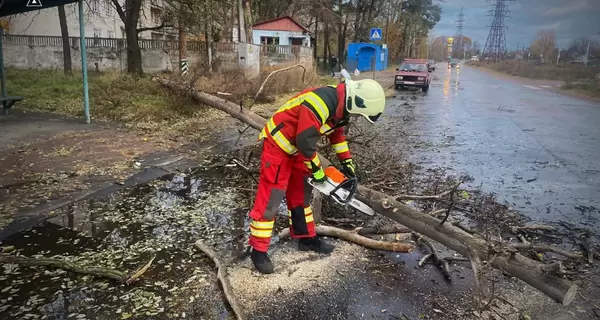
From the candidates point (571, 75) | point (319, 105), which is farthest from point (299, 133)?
point (571, 75)

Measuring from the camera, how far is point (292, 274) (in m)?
3.57

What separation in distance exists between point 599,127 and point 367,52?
23.6 m

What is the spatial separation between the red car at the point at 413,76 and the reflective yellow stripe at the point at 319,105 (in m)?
20.0

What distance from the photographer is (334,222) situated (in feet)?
15.3

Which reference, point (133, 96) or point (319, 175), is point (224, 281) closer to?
point (319, 175)

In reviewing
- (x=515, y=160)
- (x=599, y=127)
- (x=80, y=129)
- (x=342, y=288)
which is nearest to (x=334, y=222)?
(x=342, y=288)

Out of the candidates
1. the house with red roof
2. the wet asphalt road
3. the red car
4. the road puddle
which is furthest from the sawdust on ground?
the house with red roof

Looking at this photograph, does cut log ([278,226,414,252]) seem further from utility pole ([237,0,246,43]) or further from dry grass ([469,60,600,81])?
dry grass ([469,60,600,81])

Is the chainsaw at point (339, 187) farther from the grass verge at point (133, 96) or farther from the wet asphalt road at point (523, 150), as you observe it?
the grass verge at point (133, 96)

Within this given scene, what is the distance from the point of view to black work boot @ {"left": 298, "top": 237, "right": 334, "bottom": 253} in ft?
13.1

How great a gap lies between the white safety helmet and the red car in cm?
1980

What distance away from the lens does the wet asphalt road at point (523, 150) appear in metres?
5.78

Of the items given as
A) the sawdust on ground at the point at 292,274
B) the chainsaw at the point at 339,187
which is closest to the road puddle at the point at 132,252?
the sawdust on ground at the point at 292,274

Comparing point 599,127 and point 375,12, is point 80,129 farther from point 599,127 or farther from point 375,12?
point 375,12
